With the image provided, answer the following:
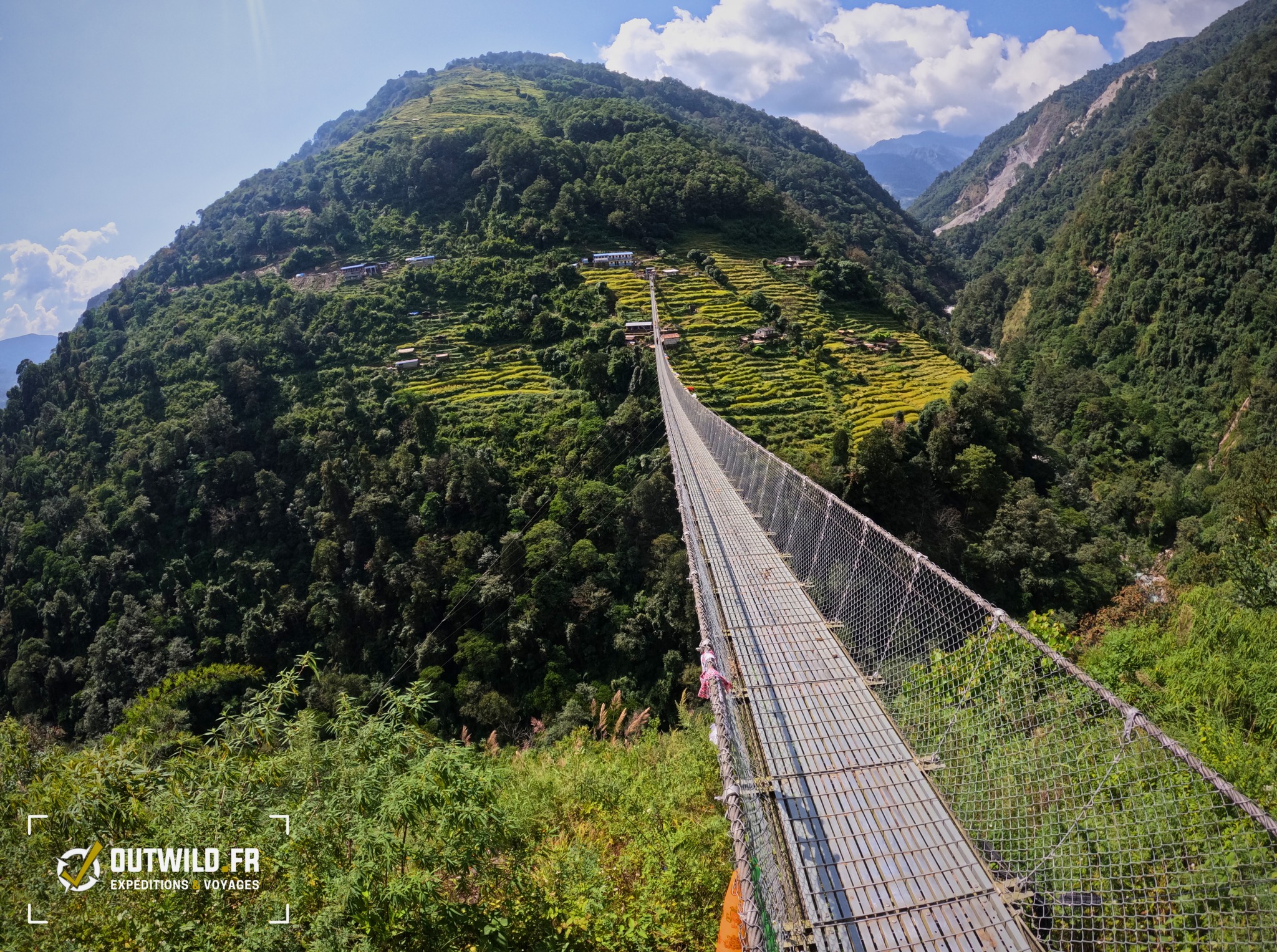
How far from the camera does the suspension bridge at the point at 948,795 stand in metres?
2.75

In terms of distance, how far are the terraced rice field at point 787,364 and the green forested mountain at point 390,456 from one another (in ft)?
7.98

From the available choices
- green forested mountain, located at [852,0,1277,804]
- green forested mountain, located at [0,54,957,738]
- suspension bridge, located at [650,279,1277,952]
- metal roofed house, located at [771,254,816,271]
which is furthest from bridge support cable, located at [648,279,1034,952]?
metal roofed house, located at [771,254,816,271]

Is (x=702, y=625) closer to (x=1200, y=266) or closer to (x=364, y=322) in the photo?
(x=364, y=322)

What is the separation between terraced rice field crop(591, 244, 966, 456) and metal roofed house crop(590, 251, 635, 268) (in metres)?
1.21

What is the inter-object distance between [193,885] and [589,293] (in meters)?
26.9

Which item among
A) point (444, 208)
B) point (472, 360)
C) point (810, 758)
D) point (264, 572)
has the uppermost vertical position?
point (444, 208)

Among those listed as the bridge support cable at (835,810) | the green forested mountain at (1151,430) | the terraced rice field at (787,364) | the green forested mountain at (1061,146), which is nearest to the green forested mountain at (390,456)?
the terraced rice field at (787,364)

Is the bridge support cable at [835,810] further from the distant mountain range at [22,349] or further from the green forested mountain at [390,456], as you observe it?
Answer: the distant mountain range at [22,349]

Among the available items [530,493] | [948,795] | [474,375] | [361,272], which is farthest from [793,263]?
[948,795]

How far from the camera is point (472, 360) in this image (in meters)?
26.1

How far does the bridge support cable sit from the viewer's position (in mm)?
2852

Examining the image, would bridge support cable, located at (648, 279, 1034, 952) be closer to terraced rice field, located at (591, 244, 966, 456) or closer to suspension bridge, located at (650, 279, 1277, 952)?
suspension bridge, located at (650, 279, 1277, 952)

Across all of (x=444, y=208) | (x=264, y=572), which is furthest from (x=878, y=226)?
(x=264, y=572)
